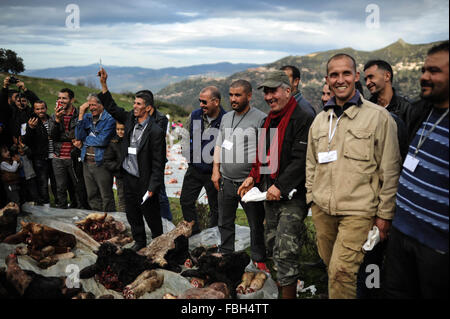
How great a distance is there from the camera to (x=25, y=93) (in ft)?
20.7

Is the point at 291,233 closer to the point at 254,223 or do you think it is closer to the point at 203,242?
the point at 254,223

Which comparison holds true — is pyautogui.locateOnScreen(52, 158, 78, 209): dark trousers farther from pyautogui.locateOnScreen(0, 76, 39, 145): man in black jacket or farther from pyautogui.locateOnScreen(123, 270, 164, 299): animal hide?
pyautogui.locateOnScreen(123, 270, 164, 299): animal hide

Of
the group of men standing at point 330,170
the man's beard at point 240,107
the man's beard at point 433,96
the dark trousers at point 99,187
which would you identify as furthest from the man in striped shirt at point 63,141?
the man's beard at point 433,96

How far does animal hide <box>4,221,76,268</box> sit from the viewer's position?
3.76 metres

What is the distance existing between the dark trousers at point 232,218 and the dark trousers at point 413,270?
1.70 meters

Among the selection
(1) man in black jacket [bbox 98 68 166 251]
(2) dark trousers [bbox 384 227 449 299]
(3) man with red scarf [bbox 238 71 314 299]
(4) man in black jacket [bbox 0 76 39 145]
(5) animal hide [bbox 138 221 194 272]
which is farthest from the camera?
(4) man in black jacket [bbox 0 76 39 145]

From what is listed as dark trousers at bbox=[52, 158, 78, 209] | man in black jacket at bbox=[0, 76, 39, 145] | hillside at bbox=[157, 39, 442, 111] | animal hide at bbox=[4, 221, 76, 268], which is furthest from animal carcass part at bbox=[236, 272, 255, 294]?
hillside at bbox=[157, 39, 442, 111]

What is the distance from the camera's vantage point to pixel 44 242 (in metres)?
3.96

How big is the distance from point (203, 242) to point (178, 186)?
412 centimetres

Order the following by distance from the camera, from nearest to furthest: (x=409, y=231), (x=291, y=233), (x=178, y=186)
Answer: (x=409, y=231)
(x=291, y=233)
(x=178, y=186)

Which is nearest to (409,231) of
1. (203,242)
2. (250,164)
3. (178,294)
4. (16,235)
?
(250,164)

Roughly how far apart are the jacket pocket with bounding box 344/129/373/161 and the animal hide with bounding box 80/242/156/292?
2.32 metres

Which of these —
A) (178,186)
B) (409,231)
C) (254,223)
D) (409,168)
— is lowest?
(178,186)

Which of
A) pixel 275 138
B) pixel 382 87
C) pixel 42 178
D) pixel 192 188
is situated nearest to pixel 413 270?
pixel 275 138
